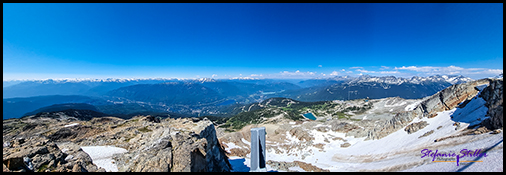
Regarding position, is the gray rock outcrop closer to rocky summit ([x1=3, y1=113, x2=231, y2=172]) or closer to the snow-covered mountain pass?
the snow-covered mountain pass

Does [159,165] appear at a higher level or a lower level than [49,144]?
lower

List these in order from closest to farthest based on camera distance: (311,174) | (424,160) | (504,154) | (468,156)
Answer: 1. (504,154)
2. (468,156)
3. (424,160)
4. (311,174)

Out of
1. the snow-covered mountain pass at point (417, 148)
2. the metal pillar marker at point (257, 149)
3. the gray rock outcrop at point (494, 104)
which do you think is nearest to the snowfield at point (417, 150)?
the snow-covered mountain pass at point (417, 148)

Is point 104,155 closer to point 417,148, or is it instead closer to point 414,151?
point 414,151

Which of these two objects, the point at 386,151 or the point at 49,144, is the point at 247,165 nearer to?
the point at 386,151

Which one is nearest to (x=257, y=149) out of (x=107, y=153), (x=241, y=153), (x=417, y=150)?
(x=107, y=153)

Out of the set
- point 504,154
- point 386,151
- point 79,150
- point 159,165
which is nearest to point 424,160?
point 504,154
